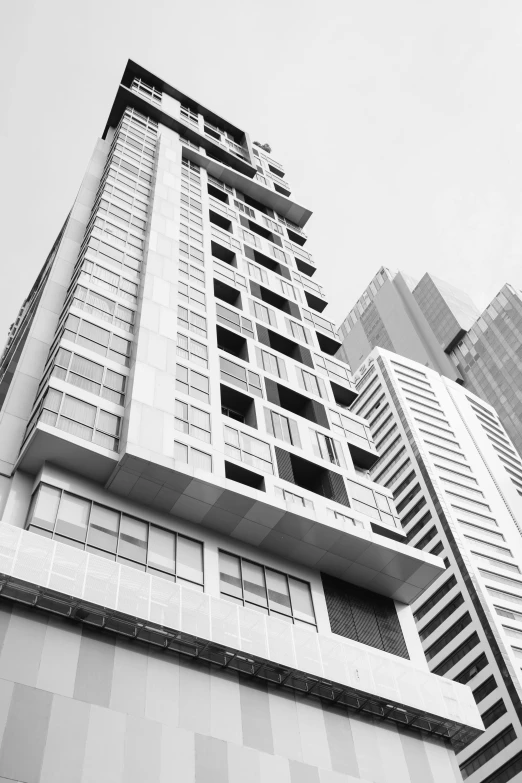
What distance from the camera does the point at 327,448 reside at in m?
36.7

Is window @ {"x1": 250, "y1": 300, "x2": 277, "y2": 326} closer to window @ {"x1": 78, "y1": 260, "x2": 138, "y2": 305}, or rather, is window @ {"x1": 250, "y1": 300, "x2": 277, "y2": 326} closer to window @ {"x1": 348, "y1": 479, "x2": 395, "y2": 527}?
window @ {"x1": 78, "y1": 260, "x2": 138, "y2": 305}

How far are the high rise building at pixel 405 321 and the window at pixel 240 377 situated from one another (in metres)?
112

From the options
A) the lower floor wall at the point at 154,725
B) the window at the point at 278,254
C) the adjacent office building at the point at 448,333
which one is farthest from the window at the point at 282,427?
the adjacent office building at the point at 448,333

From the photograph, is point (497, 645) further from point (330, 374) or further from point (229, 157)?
point (229, 157)

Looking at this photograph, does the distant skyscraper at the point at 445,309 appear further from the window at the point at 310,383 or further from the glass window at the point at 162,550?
the glass window at the point at 162,550

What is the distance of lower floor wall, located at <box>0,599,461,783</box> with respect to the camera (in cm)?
Answer: 1869

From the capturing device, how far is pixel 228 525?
29.3 metres

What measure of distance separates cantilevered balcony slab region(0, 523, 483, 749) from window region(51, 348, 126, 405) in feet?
29.8

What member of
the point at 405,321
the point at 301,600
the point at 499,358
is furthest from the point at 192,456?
the point at 405,321

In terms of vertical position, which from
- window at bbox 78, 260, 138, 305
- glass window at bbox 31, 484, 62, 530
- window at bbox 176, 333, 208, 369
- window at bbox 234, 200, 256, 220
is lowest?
glass window at bbox 31, 484, 62, 530

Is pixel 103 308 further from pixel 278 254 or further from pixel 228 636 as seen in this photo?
pixel 278 254

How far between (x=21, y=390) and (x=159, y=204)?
64.3 feet

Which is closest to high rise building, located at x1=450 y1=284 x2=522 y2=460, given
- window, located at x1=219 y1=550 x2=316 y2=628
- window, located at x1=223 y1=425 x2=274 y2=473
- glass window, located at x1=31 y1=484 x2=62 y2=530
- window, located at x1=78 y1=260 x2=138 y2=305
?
window, located at x1=223 y1=425 x2=274 y2=473

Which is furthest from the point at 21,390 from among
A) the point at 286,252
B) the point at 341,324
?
the point at 341,324
